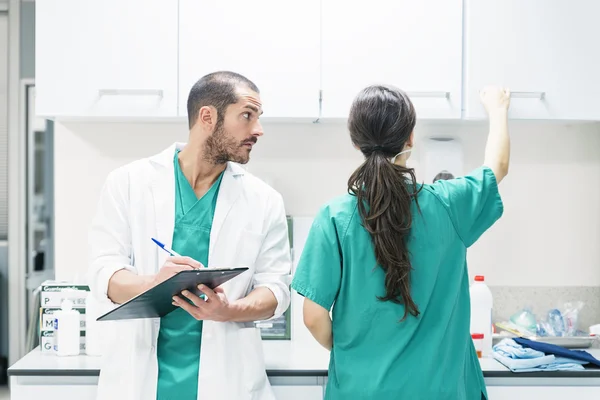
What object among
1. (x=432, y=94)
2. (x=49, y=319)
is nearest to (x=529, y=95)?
(x=432, y=94)

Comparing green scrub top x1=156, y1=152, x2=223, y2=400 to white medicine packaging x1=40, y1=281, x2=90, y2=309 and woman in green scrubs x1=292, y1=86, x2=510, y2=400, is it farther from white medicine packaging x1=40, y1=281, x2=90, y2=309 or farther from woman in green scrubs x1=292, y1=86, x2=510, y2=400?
white medicine packaging x1=40, y1=281, x2=90, y2=309

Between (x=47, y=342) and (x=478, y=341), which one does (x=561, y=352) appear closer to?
(x=478, y=341)

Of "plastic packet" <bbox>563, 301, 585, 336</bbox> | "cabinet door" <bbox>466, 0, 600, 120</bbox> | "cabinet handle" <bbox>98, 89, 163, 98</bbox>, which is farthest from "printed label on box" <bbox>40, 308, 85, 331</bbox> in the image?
"plastic packet" <bbox>563, 301, 585, 336</bbox>

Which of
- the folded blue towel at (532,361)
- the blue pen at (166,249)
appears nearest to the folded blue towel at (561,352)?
the folded blue towel at (532,361)

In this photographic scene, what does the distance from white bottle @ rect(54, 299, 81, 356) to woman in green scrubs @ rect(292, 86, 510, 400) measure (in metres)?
0.87

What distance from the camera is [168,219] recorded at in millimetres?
1786

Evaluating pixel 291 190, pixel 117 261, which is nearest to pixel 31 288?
pixel 291 190

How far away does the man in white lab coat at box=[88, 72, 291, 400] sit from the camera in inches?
68.1

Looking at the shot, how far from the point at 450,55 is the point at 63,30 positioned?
1194 millimetres

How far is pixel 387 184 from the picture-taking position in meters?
1.49

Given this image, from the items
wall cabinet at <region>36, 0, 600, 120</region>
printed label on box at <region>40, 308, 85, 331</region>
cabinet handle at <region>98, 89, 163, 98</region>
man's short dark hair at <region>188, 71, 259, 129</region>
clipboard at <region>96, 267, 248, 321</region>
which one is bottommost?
printed label on box at <region>40, 308, 85, 331</region>

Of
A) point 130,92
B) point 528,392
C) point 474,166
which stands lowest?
point 528,392

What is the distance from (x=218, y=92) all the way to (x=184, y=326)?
61cm

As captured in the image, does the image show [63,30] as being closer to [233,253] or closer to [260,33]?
[260,33]
